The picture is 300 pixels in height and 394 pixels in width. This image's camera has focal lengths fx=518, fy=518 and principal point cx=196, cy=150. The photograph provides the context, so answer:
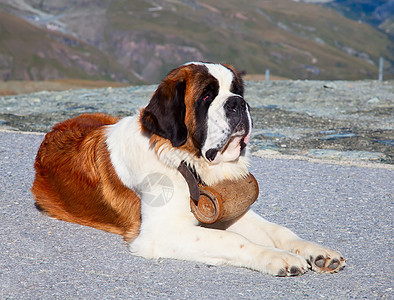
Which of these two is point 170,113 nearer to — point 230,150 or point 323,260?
point 230,150

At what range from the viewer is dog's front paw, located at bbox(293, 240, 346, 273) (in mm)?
3074

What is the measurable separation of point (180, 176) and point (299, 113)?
808 centimetres

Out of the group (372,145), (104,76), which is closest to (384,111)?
(372,145)

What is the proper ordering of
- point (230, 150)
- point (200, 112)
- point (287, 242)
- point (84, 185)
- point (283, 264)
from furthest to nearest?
1. point (84, 185)
2. point (230, 150)
3. point (200, 112)
4. point (287, 242)
5. point (283, 264)

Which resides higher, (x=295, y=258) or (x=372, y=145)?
(x=295, y=258)

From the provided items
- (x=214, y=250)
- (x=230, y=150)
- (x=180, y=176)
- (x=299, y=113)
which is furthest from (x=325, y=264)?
(x=299, y=113)

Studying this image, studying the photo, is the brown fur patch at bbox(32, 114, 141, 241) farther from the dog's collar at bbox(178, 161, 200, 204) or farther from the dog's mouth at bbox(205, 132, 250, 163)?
the dog's mouth at bbox(205, 132, 250, 163)

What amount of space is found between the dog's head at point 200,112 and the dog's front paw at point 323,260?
87 centimetres

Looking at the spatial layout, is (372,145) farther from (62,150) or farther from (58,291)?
(58,291)

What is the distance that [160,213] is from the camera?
332 cm

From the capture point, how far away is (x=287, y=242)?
328 cm

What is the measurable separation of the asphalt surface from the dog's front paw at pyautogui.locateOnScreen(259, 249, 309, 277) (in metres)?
0.04

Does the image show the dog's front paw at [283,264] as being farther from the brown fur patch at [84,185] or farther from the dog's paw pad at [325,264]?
the brown fur patch at [84,185]

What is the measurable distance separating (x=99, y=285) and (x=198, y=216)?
2.60 feet
